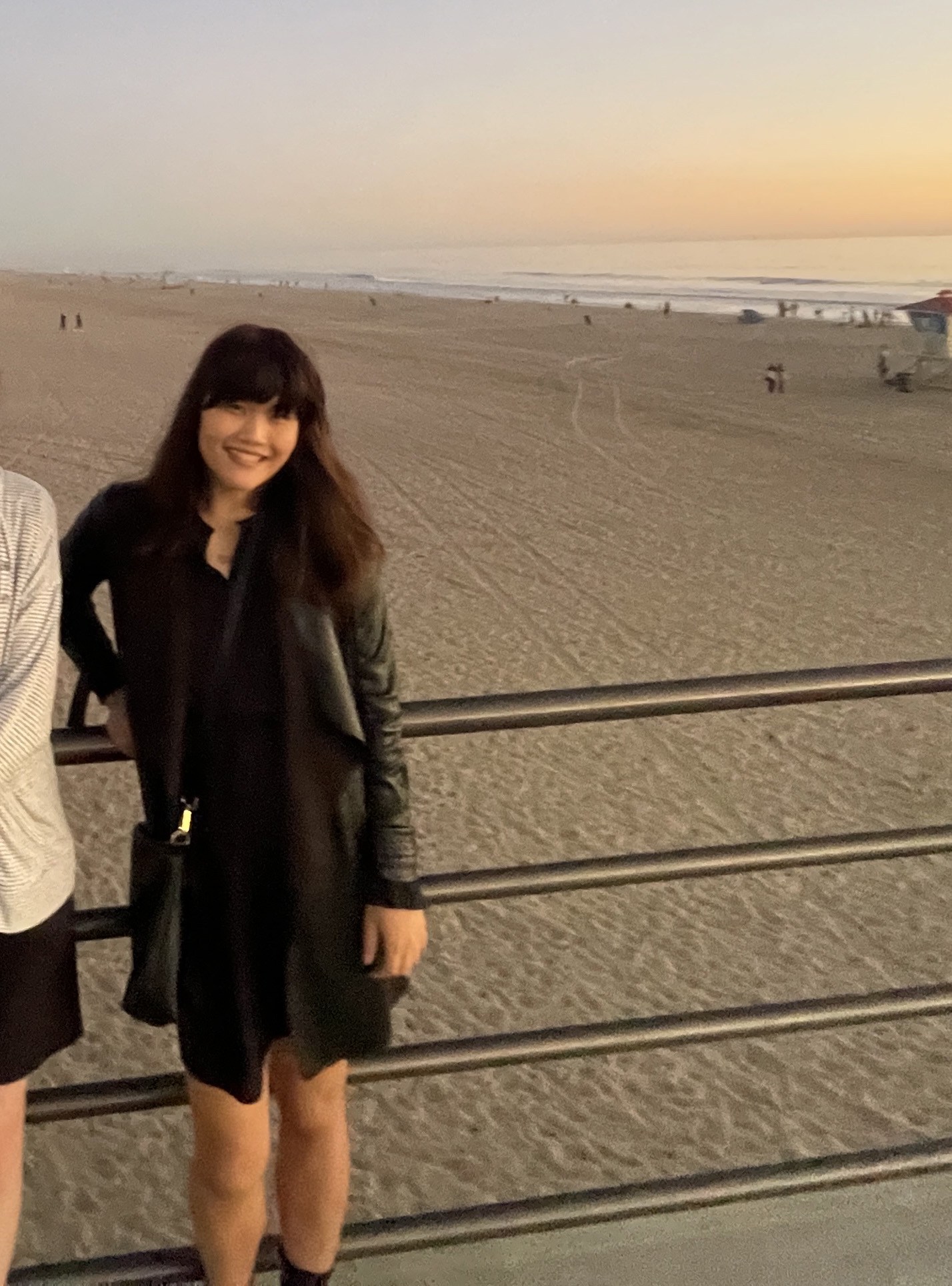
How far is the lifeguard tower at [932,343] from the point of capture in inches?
1025

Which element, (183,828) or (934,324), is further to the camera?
(934,324)

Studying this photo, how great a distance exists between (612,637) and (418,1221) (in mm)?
7589

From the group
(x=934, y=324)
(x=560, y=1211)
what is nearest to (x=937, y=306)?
(x=934, y=324)

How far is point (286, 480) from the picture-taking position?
1.85 metres

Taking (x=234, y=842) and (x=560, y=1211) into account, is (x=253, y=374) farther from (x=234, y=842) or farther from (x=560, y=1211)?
(x=560, y=1211)

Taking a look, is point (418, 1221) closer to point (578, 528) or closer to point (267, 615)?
point (267, 615)

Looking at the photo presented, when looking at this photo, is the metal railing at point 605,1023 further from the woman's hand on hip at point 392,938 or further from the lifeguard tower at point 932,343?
the lifeguard tower at point 932,343

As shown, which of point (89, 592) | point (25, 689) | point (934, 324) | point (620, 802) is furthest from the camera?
point (934, 324)

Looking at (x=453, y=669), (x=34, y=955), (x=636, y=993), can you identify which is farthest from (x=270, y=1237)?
(x=453, y=669)

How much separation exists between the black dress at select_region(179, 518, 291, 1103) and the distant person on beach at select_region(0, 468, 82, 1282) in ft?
0.61

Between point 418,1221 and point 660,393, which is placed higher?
point 660,393

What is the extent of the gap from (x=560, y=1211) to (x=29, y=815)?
47.7 inches

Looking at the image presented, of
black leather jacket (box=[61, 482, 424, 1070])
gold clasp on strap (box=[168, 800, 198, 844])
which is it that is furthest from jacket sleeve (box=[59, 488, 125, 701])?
gold clasp on strap (box=[168, 800, 198, 844])

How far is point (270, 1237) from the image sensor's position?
85.0 inches
